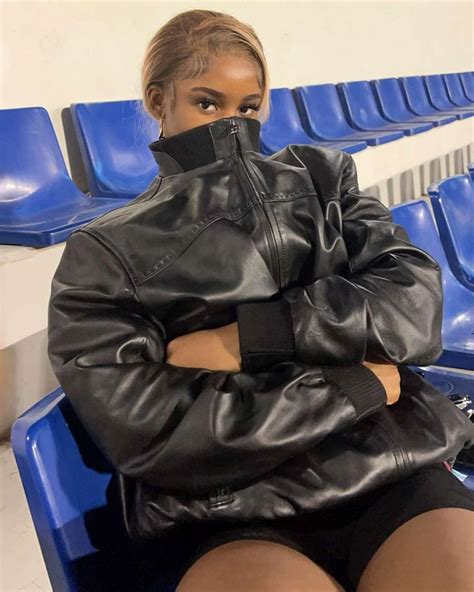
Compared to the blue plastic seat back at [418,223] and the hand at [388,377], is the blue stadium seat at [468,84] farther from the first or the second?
the hand at [388,377]

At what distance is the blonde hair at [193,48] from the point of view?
915 mm

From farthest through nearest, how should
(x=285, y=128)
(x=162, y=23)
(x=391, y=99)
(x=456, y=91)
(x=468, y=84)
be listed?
(x=468, y=84), (x=456, y=91), (x=391, y=99), (x=285, y=128), (x=162, y=23)

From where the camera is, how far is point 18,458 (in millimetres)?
704

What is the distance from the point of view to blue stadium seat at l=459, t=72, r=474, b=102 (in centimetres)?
661

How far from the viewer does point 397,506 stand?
76 centimetres

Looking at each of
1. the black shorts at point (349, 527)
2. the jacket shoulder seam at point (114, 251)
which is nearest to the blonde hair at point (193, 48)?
the jacket shoulder seam at point (114, 251)

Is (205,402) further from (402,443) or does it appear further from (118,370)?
(402,443)

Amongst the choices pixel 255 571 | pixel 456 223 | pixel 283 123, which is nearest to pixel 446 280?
pixel 456 223

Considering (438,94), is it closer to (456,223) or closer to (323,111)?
(323,111)

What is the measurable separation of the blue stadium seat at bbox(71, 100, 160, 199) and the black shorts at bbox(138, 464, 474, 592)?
1526 mm

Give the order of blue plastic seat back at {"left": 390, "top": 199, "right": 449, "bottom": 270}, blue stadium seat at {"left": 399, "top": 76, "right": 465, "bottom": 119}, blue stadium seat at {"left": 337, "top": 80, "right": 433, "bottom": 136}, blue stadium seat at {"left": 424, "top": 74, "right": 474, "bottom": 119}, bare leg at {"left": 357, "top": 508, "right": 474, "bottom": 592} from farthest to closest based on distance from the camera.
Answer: blue stadium seat at {"left": 424, "top": 74, "right": 474, "bottom": 119} → blue stadium seat at {"left": 399, "top": 76, "right": 465, "bottom": 119} → blue stadium seat at {"left": 337, "top": 80, "right": 433, "bottom": 136} → blue plastic seat back at {"left": 390, "top": 199, "right": 449, "bottom": 270} → bare leg at {"left": 357, "top": 508, "right": 474, "bottom": 592}

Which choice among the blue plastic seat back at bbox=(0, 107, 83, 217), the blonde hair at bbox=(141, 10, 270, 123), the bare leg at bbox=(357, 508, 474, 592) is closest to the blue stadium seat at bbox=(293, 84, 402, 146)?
the blue plastic seat back at bbox=(0, 107, 83, 217)

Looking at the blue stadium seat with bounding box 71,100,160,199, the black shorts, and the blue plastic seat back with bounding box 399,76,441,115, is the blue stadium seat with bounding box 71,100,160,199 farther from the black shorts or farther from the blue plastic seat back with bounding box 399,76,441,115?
the blue plastic seat back with bounding box 399,76,441,115

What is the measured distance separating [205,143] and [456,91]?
20.2 ft
